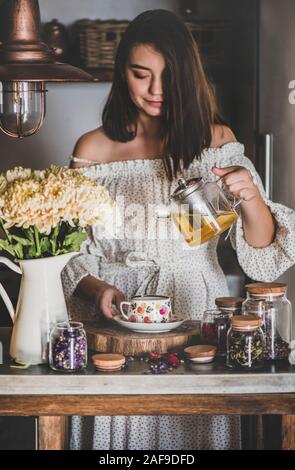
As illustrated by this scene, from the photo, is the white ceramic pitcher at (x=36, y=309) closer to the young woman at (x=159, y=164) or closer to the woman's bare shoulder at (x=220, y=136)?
the young woman at (x=159, y=164)

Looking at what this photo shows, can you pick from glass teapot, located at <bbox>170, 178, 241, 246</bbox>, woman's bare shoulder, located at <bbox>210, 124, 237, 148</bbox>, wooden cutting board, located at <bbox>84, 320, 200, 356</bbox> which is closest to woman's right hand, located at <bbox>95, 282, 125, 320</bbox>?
wooden cutting board, located at <bbox>84, 320, 200, 356</bbox>

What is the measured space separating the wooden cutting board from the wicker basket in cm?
A: 172

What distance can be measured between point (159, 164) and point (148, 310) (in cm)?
63

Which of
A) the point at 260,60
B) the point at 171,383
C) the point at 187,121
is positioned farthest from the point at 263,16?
the point at 171,383

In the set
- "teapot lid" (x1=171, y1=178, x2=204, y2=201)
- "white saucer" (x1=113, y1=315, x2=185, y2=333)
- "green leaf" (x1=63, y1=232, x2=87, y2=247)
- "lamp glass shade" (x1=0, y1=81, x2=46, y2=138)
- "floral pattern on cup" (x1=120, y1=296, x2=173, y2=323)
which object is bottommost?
"white saucer" (x1=113, y1=315, x2=185, y2=333)

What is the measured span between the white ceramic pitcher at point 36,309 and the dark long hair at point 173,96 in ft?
2.27

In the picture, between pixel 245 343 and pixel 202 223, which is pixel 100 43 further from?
pixel 245 343

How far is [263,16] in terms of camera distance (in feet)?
9.25

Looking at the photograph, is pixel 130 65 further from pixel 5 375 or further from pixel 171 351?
pixel 5 375

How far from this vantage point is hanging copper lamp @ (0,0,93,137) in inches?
54.1

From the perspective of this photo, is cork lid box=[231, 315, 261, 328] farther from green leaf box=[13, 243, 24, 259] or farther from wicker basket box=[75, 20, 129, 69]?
wicker basket box=[75, 20, 129, 69]

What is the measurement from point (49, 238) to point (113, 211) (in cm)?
13

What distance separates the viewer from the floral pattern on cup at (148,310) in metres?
1.56
